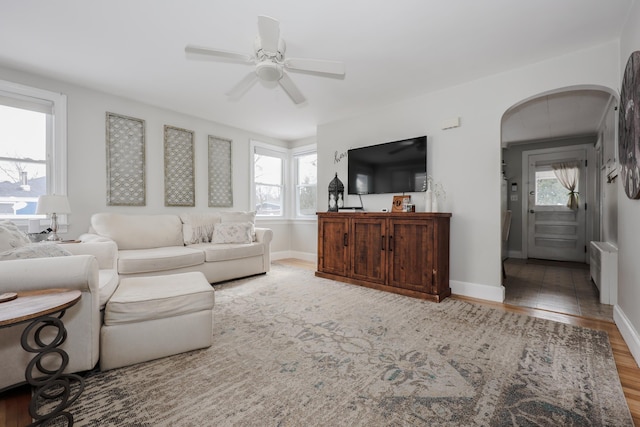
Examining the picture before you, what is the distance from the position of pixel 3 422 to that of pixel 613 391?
303cm

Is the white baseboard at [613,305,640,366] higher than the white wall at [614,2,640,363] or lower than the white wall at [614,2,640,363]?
lower

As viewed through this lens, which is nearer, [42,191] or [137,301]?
[137,301]

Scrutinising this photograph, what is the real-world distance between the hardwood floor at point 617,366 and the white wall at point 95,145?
250cm

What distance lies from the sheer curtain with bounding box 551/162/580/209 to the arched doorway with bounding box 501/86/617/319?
56 millimetres

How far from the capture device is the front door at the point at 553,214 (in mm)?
5504

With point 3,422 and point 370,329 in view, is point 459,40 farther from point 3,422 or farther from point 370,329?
point 3,422

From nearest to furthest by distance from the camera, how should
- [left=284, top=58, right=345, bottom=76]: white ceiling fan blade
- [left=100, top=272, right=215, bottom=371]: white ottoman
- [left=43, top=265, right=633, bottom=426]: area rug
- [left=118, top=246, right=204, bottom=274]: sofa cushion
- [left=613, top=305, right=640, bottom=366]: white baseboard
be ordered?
[left=43, top=265, right=633, bottom=426]: area rug, [left=100, top=272, right=215, bottom=371]: white ottoman, [left=613, top=305, right=640, bottom=366]: white baseboard, [left=284, top=58, right=345, bottom=76]: white ceiling fan blade, [left=118, top=246, right=204, bottom=274]: sofa cushion

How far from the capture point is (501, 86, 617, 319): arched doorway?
3.83m

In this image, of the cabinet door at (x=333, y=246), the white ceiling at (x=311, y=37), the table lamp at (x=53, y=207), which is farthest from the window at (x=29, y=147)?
the cabinet door at (x=333, y=246)

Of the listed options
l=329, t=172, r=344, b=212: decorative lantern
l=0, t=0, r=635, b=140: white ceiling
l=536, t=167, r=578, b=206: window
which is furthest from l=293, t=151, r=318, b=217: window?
l=536, t=167, r=578, b=206: window

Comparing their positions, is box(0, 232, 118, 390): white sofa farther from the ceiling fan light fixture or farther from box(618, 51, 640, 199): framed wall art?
box(618, 51, 640, 199): framed wall art

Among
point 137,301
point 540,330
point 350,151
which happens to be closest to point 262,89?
point 350,151

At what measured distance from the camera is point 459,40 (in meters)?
2.48

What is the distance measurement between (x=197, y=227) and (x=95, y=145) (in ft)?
5.16
